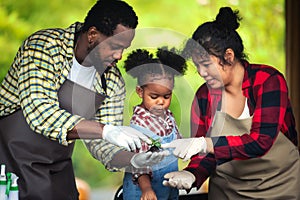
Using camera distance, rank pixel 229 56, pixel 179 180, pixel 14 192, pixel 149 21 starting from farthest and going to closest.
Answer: pixel 149 21 → pixel 229 56 → pixel 179 180 → pixel 14 192

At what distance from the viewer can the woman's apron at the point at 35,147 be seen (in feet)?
7.73

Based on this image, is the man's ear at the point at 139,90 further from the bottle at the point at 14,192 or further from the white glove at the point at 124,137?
the bottle at the point at 14,192

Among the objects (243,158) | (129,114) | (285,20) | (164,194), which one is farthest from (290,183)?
(285,20)

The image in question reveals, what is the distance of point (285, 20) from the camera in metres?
4.02

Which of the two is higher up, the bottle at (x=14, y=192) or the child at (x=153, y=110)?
the child at (x=153, y=110)

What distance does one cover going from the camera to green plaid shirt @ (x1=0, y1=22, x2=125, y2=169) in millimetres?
2213

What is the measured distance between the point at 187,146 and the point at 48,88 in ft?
1.85

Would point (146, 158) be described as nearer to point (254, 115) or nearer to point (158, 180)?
point (158, 180)

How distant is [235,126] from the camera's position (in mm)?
2457

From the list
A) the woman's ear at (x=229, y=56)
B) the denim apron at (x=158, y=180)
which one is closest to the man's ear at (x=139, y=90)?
the denim apron at (x=158, y=180)

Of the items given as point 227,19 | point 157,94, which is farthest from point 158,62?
point 227,19

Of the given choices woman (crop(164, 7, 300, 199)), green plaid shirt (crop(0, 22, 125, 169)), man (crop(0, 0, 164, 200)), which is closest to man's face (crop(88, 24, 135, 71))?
man (crop(0, 0, 164, 200))

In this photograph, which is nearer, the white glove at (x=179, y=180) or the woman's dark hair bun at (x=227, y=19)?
the white glove at (x=179, y=180)

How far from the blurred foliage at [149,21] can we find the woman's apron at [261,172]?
104 centimetres
